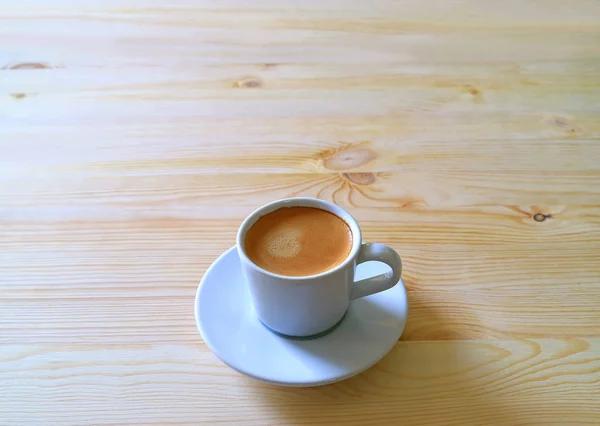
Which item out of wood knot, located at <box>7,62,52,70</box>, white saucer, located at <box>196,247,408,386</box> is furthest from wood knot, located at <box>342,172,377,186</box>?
wood knot, located at <box>7,62,52,70</box>

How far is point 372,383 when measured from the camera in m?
0.52

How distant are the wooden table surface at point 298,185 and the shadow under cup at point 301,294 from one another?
2.4 inches

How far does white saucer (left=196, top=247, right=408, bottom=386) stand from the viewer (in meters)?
0.50

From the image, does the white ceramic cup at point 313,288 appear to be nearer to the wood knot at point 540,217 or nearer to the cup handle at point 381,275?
the cup handle at point 381,275

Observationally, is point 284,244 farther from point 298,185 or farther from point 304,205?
point 298,185

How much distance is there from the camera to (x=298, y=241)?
531mm

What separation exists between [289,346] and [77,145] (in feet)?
1.52

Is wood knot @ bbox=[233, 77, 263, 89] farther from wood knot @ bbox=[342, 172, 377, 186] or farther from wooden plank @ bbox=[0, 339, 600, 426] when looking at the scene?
wooden plank @ bbox=[0, 339, 600, 426]

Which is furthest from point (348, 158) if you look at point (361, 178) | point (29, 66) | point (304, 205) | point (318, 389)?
point (29, 66)

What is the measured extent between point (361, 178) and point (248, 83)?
0.94 ft

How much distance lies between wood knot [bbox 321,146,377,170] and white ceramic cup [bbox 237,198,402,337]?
216mm

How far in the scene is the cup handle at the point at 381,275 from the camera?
20.2 inches

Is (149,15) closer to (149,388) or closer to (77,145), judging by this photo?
(77,145)

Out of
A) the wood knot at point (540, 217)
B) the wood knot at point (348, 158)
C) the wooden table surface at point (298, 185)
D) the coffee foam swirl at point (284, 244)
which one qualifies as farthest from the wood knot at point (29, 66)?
the wood knot at point (540, 217)
